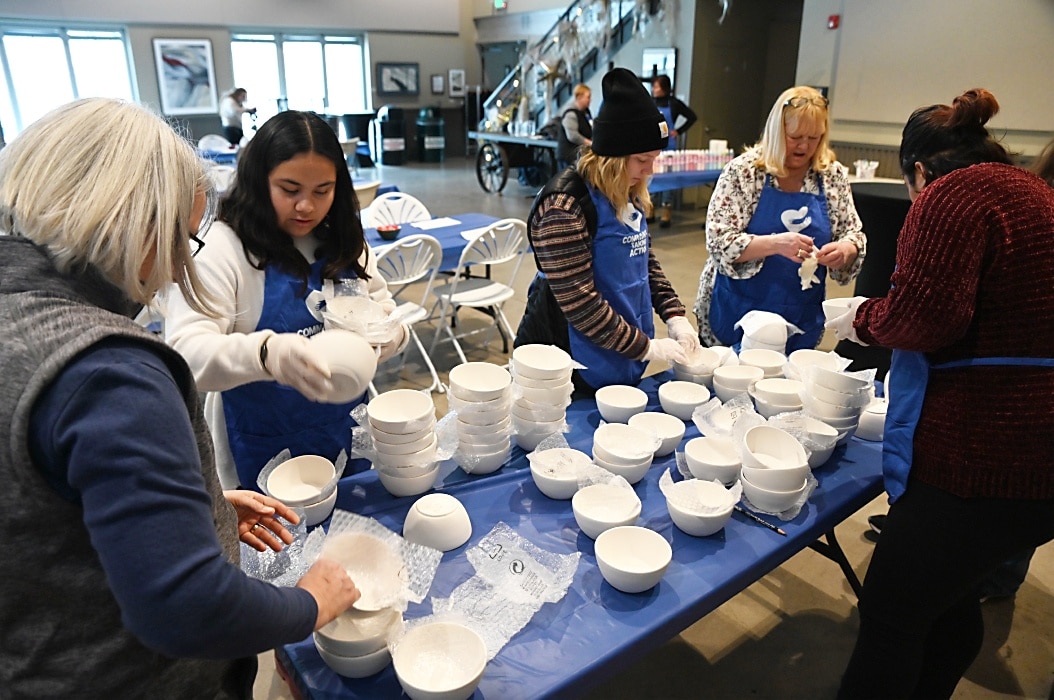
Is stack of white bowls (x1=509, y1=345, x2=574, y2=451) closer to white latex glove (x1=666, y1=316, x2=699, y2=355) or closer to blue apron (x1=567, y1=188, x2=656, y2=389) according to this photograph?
blue apron (x1=567, y1=188, x2=656, y2=389)

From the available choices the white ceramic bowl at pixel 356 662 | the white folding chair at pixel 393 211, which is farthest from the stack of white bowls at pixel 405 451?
the white folding chair at pixel 393 211

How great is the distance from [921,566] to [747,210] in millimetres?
1436

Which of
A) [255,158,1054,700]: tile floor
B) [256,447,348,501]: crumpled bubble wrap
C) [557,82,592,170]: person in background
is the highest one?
[557,82,592,170]: person in background

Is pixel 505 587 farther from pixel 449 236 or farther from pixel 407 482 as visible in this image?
pixel 449 236

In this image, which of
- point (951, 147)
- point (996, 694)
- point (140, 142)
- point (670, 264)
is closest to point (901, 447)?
point (951, 147)

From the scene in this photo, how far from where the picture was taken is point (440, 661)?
108 centimetres

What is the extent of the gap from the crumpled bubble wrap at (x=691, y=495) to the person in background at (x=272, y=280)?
72cm

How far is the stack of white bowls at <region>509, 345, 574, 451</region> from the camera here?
5.58ft

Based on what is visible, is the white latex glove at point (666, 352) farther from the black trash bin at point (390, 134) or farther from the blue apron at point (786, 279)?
the black trash bin at point (390, 134)

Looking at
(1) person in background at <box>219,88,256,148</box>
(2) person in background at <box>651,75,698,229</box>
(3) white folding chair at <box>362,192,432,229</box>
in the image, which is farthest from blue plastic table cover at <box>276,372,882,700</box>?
(1) person in background at <box>219,88,256,148</box>

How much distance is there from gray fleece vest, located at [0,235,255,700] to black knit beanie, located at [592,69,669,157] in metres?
1.43

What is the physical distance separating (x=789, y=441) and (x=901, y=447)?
0.27 m

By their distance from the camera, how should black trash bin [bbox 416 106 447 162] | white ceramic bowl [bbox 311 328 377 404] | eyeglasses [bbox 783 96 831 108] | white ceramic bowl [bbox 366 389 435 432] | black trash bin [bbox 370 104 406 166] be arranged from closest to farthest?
white ceramic bowl [bbox 311 328 377 404] → white ceramic bowl [bbox 366 389 435 432] → eyeglasses [bbox 783 96 831 108] → black trash bin [bbox 370 104 406 166] → black trash bin [bbox 416 106 447 162]

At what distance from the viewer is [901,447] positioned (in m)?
1.40
